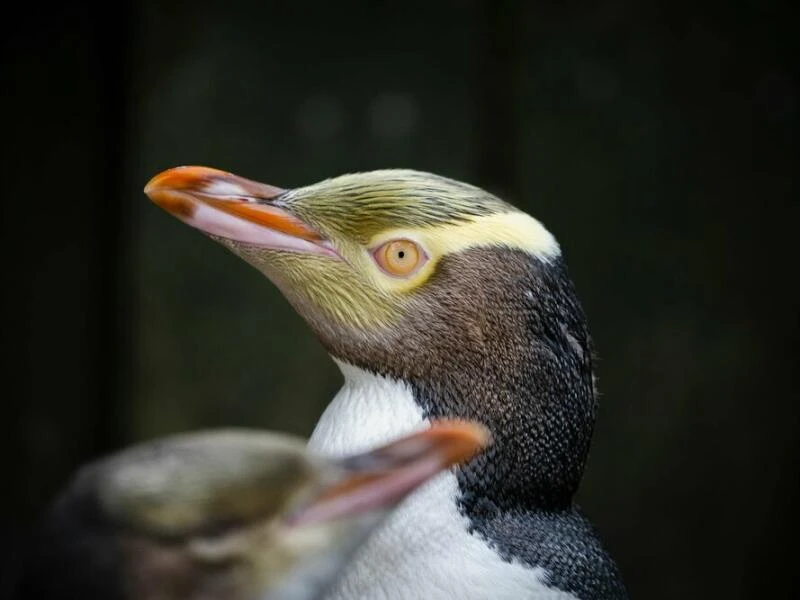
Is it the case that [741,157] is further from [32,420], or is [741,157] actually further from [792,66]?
[32,420]

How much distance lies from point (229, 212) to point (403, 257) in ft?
0.44

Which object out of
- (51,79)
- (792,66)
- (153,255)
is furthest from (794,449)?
(51,79)

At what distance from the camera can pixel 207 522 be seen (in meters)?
0.65

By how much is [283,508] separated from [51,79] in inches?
61.5

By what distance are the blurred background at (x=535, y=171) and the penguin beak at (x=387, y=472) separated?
1.28 meters

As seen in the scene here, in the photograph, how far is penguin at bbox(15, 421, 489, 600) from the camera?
2.13 ft

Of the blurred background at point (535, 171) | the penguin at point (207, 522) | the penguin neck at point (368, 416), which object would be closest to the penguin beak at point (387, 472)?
the penguin at point (207, 522)

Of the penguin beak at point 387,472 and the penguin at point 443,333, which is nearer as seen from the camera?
the penguin beak at point 387,472

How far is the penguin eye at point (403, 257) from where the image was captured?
920mm

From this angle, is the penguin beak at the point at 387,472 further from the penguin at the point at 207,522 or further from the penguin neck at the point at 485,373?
the penguin neck at the point at 485,373

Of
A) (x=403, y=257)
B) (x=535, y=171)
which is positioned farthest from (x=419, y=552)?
(x=535, y=171)

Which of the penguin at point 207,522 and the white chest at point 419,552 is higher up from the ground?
the penguin at point 207,522

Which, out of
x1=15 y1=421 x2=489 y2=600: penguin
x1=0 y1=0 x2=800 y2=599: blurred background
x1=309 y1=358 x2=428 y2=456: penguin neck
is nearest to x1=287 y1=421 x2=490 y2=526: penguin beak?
x1=15 y1=421 x2=489 y2=600: penguin

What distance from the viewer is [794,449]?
204 centimetres
